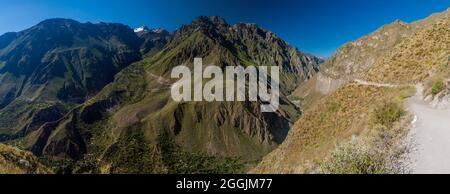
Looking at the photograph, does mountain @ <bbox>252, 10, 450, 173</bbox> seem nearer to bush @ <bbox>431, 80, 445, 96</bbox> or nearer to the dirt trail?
bush @ <bbox>431, 80, 445, 96</bbox>

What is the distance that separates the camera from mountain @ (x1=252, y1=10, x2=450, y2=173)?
32031 mm

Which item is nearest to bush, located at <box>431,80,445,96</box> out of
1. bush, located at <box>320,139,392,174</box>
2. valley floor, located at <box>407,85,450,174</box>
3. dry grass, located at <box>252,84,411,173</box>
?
valley floor, located at <box>407,85,450,174</box>

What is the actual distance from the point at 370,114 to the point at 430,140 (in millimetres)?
20630

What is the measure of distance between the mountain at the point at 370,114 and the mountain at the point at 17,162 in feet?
91.2

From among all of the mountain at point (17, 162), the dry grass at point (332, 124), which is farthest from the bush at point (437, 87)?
the mountain at point (17, 162)

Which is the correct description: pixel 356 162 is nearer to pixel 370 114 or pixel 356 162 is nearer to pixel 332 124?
pixel 370 114

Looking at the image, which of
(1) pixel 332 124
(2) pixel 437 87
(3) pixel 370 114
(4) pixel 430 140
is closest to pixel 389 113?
(3) pixel 370 114

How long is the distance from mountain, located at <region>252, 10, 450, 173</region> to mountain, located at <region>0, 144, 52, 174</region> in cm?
2781

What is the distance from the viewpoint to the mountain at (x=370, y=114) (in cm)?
3203
